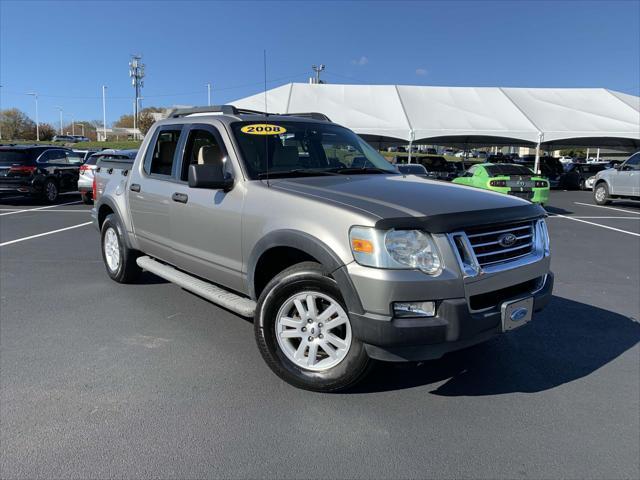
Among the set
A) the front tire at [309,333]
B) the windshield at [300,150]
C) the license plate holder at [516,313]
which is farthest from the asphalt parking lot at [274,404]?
the windshield at [300,150]

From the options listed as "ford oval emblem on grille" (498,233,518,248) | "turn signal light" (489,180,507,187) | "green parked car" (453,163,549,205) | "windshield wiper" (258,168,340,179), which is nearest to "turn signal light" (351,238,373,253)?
"ford oval emblem on grille" (498,233,518,248)

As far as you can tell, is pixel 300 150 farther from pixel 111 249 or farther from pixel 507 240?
pixel 111 249

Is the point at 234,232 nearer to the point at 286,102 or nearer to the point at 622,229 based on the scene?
the point at 622,229

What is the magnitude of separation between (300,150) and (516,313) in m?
2.22

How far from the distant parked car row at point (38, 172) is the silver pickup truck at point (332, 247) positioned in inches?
407

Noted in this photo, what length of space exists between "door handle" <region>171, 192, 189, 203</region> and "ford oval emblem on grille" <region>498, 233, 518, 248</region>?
2.59 metres

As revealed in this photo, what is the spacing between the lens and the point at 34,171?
14.4 m

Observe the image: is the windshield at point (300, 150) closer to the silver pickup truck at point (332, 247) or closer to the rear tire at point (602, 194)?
the silver pickup truck at point (332, 247)

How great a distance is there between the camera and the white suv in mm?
15875

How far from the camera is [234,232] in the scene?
12.4 feet

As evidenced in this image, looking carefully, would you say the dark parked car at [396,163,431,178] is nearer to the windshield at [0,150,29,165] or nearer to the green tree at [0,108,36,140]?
the windshield at [0,150,29,165]

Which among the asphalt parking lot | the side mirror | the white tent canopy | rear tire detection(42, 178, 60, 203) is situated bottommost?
the asphalt parking lot

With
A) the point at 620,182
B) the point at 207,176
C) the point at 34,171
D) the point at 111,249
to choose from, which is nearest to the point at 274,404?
the point at 207,176

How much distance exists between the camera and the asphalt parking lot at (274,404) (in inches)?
103
